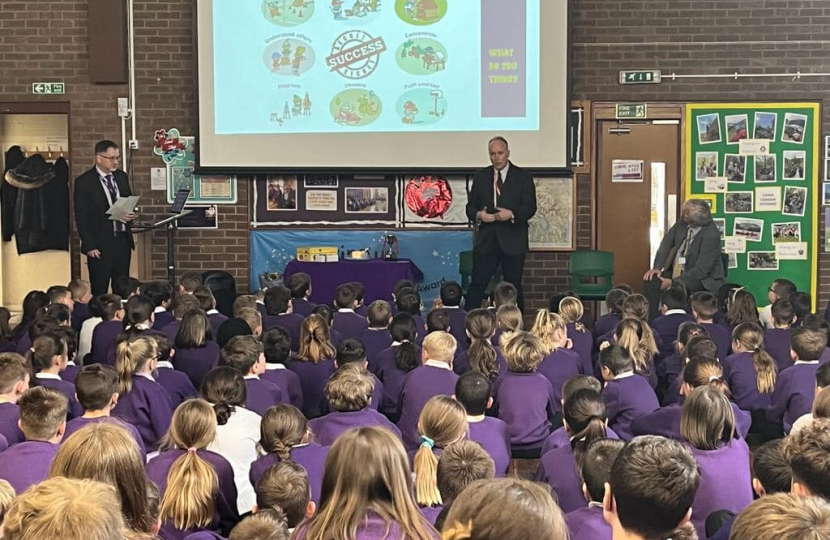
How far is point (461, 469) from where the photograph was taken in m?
2.88

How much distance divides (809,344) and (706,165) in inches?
188

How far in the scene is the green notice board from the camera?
905cm

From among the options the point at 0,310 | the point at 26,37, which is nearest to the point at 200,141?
the point at 26,37

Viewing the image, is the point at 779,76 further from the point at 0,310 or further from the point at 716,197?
the point at 0,310

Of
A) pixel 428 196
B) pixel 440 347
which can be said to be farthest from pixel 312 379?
pixel 428 196

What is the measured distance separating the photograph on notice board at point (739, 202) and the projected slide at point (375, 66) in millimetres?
1949

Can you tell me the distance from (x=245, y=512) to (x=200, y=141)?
590cm

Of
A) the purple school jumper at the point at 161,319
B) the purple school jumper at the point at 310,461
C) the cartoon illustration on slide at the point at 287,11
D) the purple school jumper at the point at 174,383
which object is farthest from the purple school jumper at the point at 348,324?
the cartoon illustration on slide at the point at 287,11

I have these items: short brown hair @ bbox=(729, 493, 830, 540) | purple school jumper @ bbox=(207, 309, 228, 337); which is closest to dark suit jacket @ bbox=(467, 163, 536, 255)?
purple school jumper @ bbox=(207, 309, 228, 337)

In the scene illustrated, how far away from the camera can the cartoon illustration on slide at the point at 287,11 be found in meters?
9.10

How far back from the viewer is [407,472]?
217 cm

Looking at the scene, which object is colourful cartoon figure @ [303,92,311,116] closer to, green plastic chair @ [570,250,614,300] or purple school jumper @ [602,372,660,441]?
green plastic chair @ [570,250,614,300]

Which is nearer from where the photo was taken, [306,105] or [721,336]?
[721,336]

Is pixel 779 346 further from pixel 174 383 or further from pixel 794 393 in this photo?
pixel 174 383
